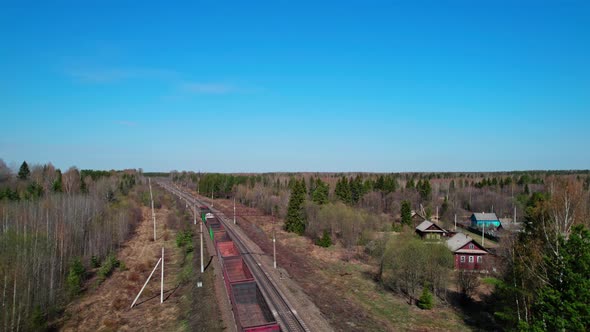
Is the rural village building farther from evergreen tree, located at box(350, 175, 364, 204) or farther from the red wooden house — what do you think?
the red wooden house

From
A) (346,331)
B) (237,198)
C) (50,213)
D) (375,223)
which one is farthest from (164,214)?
(346,331)

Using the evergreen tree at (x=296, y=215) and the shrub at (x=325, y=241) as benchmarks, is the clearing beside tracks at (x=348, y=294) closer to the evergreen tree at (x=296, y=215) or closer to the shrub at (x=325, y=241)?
the shrub at (x=325, y=241)

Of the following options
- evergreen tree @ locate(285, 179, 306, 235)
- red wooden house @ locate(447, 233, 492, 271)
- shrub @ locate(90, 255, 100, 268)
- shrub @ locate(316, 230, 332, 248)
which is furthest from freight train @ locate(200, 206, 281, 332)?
evergreen tree @ locate(285, 179, 306, 235)

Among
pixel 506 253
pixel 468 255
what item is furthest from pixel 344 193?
pixel 506 253

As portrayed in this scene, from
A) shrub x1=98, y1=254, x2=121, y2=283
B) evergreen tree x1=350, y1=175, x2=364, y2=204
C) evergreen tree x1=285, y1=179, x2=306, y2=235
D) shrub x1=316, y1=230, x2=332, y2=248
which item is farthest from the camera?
evergreen tree x1=350, y1=175, x2=364, y2=204

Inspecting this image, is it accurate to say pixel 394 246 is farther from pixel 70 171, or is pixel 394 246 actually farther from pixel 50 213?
pixel 70 171

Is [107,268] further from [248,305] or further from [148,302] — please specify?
[248,305]
